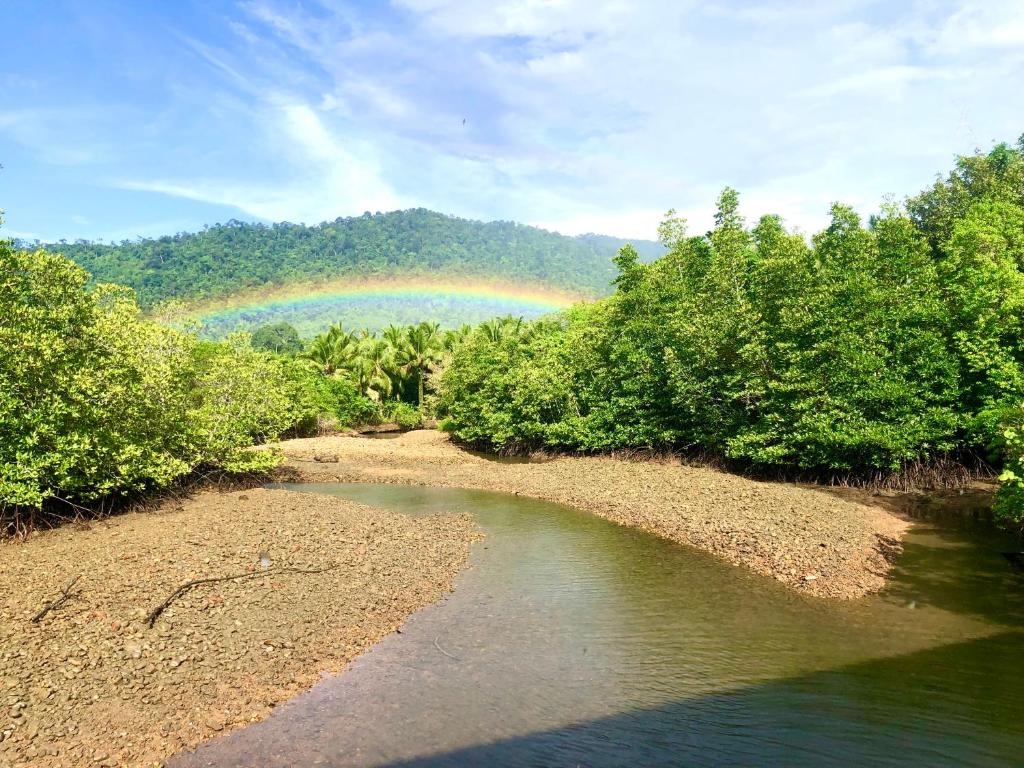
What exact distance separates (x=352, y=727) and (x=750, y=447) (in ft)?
89.8

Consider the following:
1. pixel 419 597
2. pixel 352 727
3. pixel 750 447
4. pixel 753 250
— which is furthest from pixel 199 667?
pixel 753 250

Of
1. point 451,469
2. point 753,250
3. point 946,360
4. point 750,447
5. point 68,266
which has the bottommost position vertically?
point 451,469

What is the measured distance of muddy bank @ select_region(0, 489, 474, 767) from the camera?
9.89m

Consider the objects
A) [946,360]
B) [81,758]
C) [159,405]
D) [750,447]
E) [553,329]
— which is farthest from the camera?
[553,329]

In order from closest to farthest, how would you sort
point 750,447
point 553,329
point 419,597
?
point 419,597 → point 750,447 → point 553,329

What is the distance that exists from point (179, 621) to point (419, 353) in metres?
61.7

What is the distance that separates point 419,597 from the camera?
1695cm

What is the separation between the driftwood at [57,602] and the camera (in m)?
12.5

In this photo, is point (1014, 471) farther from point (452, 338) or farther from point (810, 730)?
point (452, 338)

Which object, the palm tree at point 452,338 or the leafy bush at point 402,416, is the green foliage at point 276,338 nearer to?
the palm tree at point 452,338

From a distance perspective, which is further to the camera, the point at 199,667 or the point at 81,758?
the point at 199,667

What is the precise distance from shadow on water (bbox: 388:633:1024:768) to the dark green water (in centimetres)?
3

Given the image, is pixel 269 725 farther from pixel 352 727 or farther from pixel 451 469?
pixel 451 469

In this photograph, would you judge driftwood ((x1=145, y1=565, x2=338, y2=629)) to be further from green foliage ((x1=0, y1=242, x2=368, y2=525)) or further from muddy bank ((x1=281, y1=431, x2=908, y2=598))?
muddy bank ((x1=281, y1=431, x2=908, y2=598))
